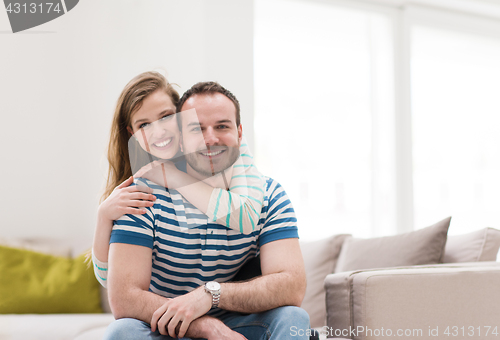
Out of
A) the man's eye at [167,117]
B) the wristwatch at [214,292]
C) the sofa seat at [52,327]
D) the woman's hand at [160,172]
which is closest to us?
the wristwatch at [214,292]

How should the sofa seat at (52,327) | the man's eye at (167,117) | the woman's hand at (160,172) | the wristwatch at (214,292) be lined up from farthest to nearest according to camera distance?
the sofa seat at (52,327)
the man's eye at (167,117)
the woman's hand at (160,172)
the wristwatch at (214,292)

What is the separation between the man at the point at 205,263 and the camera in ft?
3.95

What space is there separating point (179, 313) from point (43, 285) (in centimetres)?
146

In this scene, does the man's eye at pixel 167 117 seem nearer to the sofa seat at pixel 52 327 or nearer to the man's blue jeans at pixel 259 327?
the man's blue jeans at pixel 259 327

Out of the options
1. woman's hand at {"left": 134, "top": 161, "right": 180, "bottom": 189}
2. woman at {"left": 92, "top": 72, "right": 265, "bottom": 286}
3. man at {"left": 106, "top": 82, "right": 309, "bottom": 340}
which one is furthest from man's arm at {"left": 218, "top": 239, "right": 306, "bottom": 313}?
woman's hand at {"left": 134, "top": 161, "right": 180, "bottom": 189}

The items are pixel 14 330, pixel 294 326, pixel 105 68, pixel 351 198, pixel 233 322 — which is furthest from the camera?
pixel 351 198

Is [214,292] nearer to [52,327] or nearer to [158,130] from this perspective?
[158,130]

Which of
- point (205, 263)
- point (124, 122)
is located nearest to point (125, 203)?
point (205, 263)

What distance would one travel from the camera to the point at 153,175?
1446mm

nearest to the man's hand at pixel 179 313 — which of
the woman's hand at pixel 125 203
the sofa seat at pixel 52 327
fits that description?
the woman's hand at pixel 125 203

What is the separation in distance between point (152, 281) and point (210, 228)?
0.82 feet

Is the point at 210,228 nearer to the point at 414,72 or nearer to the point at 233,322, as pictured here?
the point at 233,322

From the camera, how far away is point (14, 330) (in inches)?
80.6

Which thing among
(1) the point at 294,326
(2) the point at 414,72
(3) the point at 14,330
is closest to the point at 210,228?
(1) the point at 294,326
